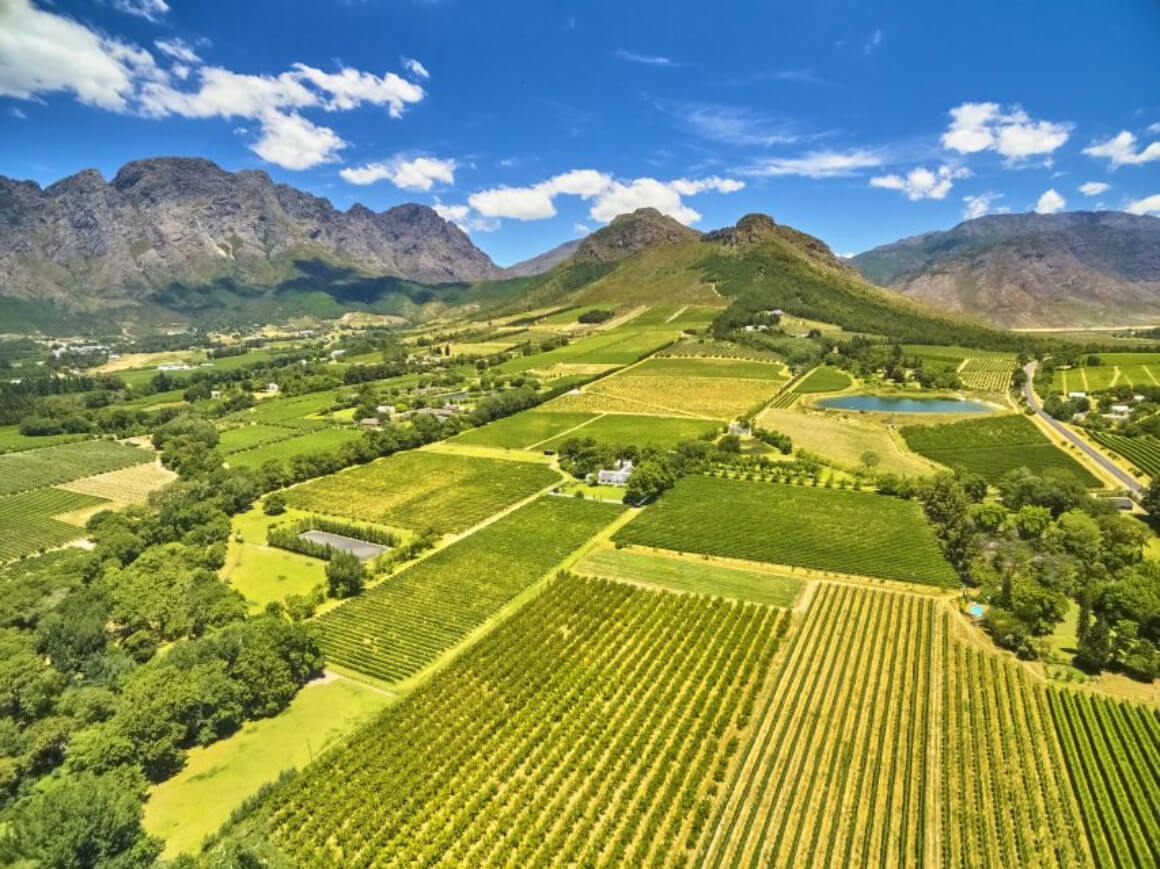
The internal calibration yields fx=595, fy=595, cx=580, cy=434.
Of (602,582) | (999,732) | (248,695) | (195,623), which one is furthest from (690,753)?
(195,623)

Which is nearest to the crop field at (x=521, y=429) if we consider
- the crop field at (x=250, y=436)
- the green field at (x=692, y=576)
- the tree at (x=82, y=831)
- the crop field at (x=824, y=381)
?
the crop field at (x=250, y=436)

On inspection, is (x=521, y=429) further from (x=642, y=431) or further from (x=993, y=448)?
(x=993, y=448)

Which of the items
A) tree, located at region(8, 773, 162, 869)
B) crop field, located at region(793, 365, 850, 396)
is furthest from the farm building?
crop field, located at region(793, 365, 850, 396)

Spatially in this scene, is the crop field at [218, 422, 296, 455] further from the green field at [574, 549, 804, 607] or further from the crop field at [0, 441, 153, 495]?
the green field at [574, 549, 804, 607]

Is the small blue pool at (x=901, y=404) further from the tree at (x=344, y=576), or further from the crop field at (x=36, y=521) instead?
the crop field at (x=36, y=521)

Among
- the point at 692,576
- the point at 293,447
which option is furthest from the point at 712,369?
the point at 692,576

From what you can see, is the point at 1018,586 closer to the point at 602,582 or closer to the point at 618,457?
the point at 602,582
